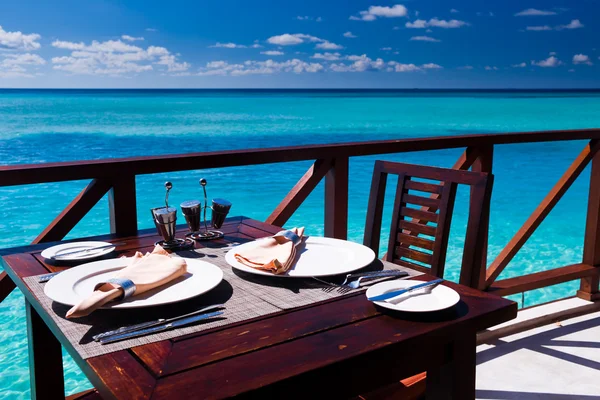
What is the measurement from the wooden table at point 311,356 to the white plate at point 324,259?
0.13 m

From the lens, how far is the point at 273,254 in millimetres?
1265

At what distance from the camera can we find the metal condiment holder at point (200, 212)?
1512 mm

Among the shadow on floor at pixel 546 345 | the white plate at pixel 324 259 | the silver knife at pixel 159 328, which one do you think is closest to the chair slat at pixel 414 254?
the white plate at pixel 324 259

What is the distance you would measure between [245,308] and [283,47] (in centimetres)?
3986

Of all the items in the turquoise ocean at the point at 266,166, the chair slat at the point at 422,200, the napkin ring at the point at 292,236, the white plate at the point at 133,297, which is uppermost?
the chair slat at the point at 422,200

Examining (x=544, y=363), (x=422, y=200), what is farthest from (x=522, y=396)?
(x=422, y=200)

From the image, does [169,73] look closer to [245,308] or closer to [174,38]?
[174,38]

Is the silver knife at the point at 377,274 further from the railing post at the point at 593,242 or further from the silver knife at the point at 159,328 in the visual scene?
the railing post at the point at 593,242

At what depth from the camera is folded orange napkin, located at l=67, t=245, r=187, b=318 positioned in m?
0.94

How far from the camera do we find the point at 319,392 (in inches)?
33.9

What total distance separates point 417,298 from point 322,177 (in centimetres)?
134

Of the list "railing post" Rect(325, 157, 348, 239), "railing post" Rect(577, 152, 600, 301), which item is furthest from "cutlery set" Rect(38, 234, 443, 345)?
"railing post" Rect(577, 152, 600, 301)

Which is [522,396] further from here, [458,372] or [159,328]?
[159,328]

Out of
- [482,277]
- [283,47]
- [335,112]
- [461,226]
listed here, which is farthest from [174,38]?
[482,277]
